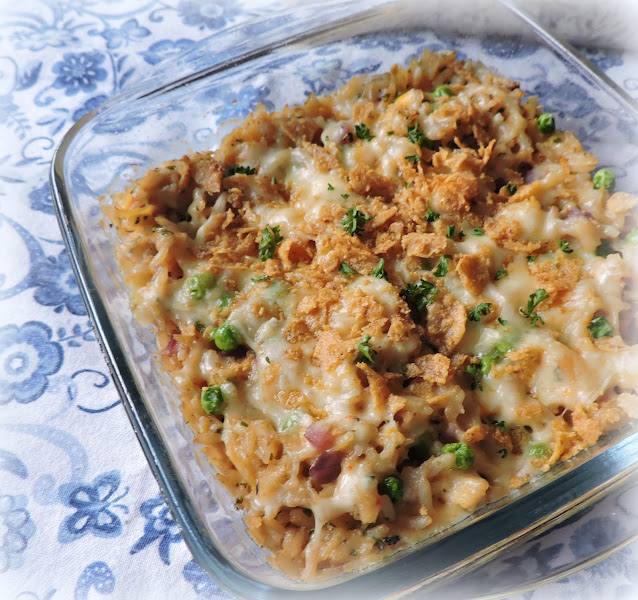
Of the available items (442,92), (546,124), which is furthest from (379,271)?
(546,124)

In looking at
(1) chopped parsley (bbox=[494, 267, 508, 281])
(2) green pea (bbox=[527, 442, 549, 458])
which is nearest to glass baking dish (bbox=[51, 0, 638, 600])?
(2) green pea (bbox=[527, 442, 549, 458])

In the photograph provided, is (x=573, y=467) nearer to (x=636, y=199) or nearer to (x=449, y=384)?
(x=449, y=384)

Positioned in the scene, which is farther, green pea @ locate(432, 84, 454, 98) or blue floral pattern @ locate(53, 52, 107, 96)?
blue floral pattern @ locate(53, 52, 107, 96)

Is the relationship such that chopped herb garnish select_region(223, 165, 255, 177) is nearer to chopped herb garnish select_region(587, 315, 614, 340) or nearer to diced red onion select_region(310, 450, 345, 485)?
diced red onion select_region(310, 450, 345, 485)

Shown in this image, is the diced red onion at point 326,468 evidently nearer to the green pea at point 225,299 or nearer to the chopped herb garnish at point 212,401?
the chopped herb garnish at point 212,401

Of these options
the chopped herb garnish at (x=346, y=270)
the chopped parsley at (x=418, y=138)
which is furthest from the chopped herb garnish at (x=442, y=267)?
the chopped parsley at (x=418, y=138)

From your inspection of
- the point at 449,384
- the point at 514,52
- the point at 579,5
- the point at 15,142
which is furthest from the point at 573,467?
the point at 15,142

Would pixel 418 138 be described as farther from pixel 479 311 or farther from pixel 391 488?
pixel 391 488

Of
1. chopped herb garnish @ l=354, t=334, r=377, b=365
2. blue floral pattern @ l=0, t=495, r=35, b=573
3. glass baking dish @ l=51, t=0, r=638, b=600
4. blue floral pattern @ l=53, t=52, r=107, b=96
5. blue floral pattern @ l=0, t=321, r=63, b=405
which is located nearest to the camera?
glass baking dish @ l=51, t=0, r=638, b=600
